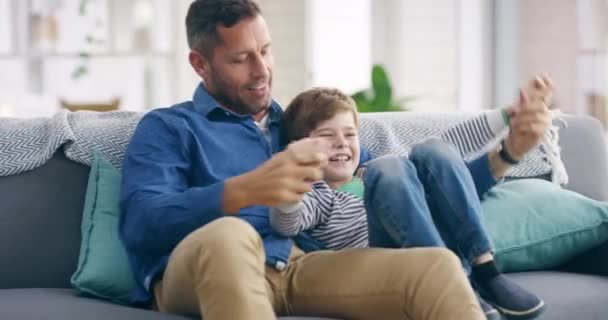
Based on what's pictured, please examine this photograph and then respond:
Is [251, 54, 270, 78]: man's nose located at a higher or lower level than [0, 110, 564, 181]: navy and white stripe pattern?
higher

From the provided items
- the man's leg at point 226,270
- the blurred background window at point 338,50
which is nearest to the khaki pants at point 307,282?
the man's leg at point 226,270

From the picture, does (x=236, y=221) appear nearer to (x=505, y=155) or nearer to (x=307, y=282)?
(x=307, y=282)

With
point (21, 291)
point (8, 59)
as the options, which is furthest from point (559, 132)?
point (8, 59)

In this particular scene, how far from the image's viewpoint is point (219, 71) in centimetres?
239

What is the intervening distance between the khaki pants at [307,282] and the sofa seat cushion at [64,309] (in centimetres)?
7

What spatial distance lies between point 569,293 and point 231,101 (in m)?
0.88

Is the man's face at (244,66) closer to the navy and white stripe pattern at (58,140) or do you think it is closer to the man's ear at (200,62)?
the man's ear at (200,62)

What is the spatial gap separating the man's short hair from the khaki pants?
1.84 feet

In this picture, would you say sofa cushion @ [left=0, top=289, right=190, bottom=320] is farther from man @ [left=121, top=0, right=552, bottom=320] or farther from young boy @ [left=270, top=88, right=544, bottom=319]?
young boy @ [left=270, top=88, right=544, bottom=319]

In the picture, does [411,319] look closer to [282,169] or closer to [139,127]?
[282,169]

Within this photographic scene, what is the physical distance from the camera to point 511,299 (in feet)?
6.64

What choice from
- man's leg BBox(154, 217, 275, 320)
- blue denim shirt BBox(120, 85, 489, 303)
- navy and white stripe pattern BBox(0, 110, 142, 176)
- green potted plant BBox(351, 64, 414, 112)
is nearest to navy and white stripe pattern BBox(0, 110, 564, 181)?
navy and white stripe pattern BBox(0, 110, 142, 176)

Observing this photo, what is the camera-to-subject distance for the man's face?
2.36m

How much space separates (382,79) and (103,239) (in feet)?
6.64
